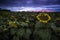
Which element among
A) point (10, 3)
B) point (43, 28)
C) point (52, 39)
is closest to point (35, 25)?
point (43, 28)

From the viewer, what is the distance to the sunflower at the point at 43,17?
1347 millimetres

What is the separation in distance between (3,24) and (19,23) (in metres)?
0.15

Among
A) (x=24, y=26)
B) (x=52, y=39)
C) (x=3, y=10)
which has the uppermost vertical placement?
(x=3, y=10)

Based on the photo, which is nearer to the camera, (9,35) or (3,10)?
(9,35)

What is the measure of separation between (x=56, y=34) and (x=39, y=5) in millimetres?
356

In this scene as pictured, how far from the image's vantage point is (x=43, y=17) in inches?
53.7

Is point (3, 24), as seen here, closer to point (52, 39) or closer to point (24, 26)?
point (24, 26)

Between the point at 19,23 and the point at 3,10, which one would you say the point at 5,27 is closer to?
the point at 19,23

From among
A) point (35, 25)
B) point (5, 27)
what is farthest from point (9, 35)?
point (35, 25)

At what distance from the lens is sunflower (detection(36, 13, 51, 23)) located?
1.35m

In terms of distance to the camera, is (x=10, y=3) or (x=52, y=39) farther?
(x=10, y=3)

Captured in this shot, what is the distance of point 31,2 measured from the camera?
4.70 feet

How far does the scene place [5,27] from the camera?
1273 mm

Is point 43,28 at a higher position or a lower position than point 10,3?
lower
